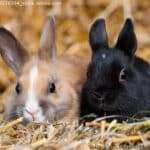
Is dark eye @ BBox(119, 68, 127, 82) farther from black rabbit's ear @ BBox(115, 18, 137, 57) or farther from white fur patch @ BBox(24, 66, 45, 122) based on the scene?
white fur patch @ BBox(24, 66, 45, 122)

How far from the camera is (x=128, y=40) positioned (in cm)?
684

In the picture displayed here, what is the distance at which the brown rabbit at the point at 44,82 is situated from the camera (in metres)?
6.47

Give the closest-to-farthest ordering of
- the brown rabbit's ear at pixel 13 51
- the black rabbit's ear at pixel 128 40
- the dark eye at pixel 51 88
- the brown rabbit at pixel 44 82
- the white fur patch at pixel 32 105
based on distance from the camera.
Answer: the white fur patch at pixel 32 105
the brown rabbit at pixel 44 82
the dark eye at pixel 51 88
the black rabbit's ear at pixel 128 40
the brown rabbit's ear at pixel 13 51

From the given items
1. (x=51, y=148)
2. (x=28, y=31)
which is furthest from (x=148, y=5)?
(x=51, y=148)

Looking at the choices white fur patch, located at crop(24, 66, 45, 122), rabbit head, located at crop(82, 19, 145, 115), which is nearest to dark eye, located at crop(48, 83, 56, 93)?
white fur patch, located at crop(24, 66, 45, 122)

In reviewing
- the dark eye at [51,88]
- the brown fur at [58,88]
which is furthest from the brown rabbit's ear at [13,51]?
Result: the dark eye at [51,88]

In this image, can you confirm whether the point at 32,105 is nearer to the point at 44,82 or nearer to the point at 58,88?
the point at 44,82

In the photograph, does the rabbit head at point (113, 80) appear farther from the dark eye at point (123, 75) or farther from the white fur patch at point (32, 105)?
the white fur patch at point (32, 105)

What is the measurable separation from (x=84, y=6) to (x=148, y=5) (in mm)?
800

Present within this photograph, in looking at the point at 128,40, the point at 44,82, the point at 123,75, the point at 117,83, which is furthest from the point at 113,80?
the point at 44,82

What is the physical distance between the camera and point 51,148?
18.1ft

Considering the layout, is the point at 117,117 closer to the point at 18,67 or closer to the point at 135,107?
the point at 135,107

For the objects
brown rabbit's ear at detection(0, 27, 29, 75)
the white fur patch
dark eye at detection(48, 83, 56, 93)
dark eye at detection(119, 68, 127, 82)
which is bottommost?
the white fur patch

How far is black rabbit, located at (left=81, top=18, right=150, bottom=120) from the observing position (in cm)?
656
